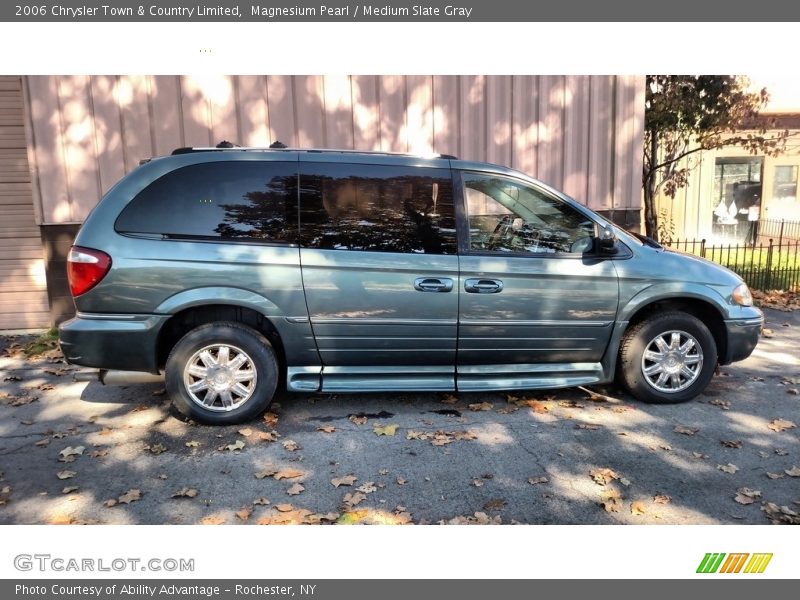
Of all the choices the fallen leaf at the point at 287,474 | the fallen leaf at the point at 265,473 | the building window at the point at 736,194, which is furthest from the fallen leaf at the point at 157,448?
the building window at the point at 736,194

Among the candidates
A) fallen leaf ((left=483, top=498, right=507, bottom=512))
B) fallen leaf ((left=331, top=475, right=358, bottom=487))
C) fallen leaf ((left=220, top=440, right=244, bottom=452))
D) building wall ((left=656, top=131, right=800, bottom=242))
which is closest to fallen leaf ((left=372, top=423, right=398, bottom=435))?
fallen leaf ((left=331, top=475, right=358, bottom=487))

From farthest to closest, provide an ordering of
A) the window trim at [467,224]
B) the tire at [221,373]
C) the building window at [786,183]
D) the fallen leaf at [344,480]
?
the building window at [786,183]
the window trim at [467,224]
the tire at [221,373]
the fallen leaf at [344,480]

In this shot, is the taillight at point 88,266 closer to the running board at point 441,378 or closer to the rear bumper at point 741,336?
the running board at point 441,378

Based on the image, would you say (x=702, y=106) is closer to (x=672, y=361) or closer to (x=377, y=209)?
(x=672, y=361)

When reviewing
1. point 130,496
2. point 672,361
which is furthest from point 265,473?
point 672,361

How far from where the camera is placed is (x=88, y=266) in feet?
14.0

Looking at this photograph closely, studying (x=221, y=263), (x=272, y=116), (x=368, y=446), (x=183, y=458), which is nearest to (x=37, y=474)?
(x=183, y=458)

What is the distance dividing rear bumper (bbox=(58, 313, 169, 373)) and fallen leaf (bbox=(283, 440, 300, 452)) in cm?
118

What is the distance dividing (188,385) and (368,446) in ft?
4.58

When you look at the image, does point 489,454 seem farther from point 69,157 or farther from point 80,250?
point 69,157

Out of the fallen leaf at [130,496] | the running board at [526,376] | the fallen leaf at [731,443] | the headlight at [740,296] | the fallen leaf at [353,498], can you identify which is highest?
the headlight at [740,296]

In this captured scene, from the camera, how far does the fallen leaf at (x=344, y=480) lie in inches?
145

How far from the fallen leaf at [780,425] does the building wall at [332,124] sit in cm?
443

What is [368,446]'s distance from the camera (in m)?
4.22
